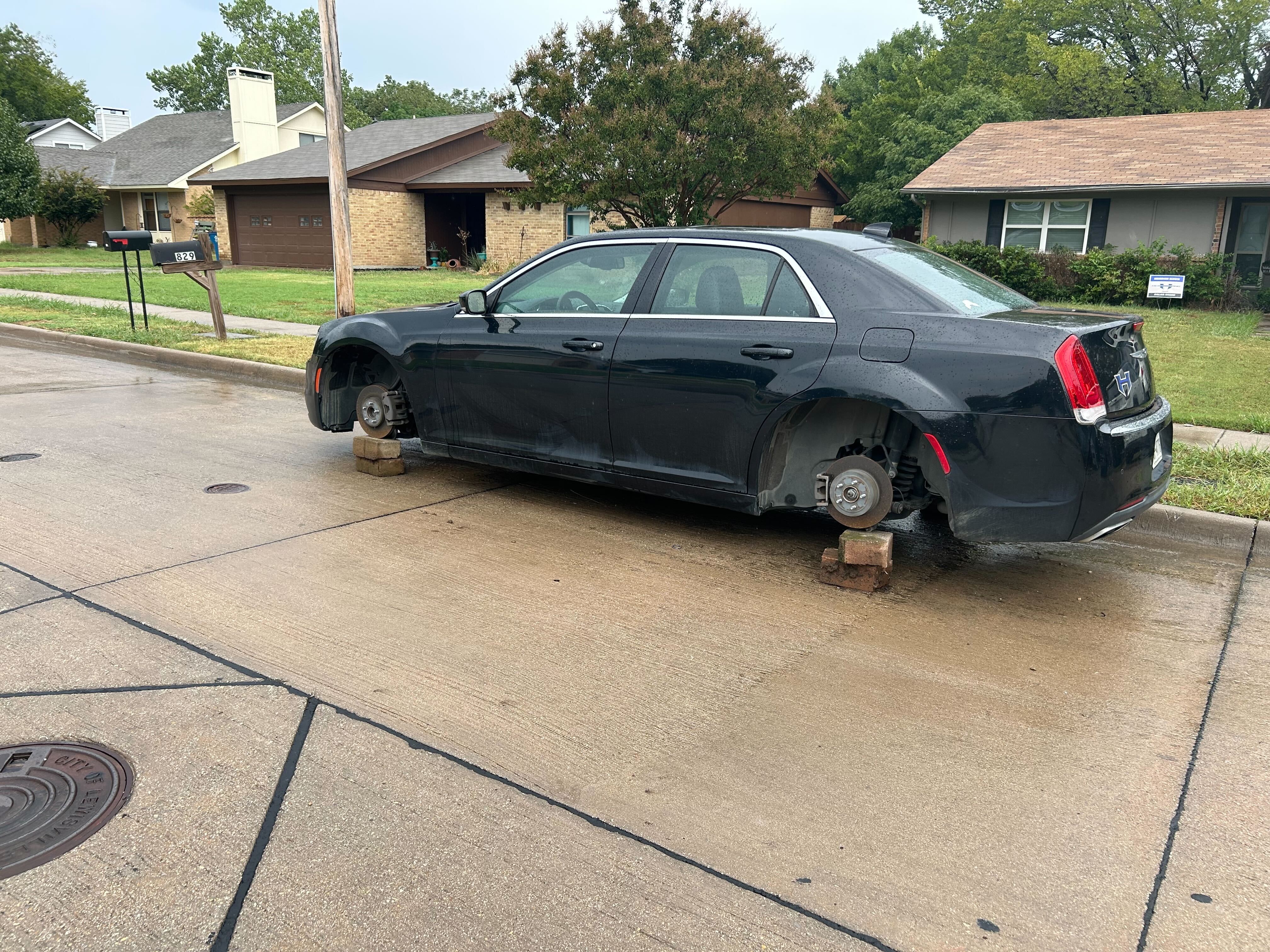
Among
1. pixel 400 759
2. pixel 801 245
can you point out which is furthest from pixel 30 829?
pixel 801 245

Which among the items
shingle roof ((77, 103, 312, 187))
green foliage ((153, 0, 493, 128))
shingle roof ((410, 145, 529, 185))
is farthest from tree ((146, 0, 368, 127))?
shingle roof ((410, 145, 529, 185))

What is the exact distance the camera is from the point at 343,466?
7180 mm

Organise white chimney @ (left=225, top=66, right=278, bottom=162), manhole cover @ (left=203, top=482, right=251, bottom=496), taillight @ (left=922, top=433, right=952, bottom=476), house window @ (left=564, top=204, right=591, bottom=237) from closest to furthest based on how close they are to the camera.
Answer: taillight @ (left=922, top=433, right=952, bottom=476) < manhole cover @ (left=203, top=482, right=251, bottom=496) < house window @ (left=564, top=204, right=591, bottom=237) < white chimney @ (left=225, top=66, right=278, bottom=162)

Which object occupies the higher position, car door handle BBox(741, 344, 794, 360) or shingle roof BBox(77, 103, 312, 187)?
shingle roof BBox(77, 103, 312, 187)

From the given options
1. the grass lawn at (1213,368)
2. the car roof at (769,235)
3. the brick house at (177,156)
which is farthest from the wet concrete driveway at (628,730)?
the brick house at (177,156)

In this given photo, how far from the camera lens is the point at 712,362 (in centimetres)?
510

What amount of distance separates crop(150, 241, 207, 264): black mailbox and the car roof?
360 inches

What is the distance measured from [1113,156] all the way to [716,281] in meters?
21.4

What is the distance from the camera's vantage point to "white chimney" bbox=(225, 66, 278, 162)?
135 ft

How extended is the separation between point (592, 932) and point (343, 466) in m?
5.25

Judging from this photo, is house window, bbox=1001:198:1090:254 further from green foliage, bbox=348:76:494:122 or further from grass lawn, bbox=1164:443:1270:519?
green foliage, bbox=348:76:494:122

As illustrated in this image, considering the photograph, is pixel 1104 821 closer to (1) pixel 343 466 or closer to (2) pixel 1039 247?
(1) pixel 343 466

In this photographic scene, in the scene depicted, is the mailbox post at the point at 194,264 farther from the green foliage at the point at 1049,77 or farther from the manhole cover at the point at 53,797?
the green foliage at the point at 1049,77

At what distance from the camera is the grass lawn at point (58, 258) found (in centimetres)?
3106
